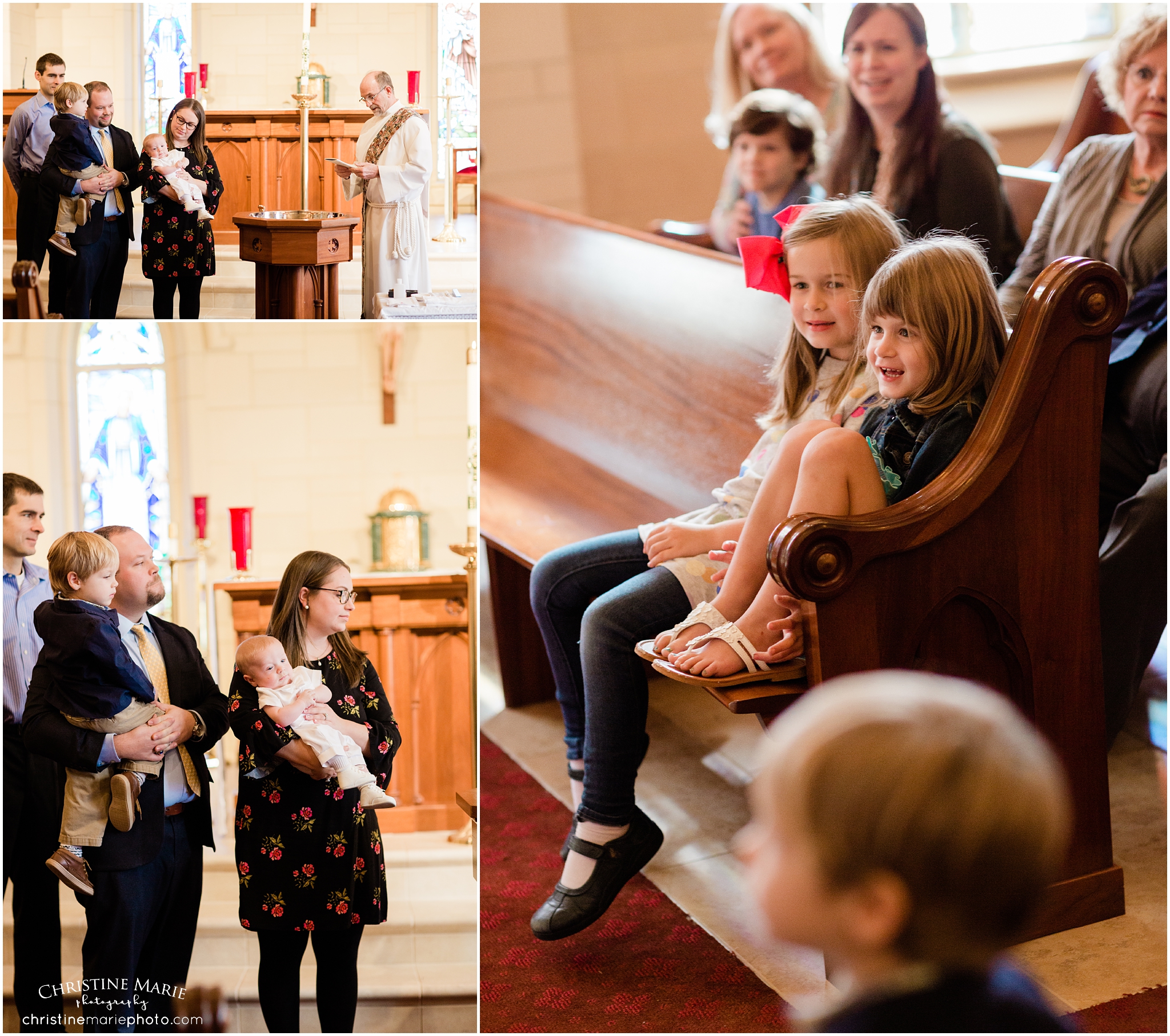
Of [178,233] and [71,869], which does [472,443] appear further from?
[71,869]

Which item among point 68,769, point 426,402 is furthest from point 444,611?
point 68,769

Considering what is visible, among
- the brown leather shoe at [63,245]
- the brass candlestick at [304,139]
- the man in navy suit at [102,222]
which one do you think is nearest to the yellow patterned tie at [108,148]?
the man in navy suit at [102,222]

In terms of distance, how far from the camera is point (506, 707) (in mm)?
3072

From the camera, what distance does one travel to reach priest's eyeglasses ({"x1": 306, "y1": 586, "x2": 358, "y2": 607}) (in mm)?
1956

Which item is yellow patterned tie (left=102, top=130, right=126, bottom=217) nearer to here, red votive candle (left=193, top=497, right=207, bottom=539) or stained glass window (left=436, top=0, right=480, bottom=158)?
red votive candle (left=193, top=497, right=207, bottom=539)

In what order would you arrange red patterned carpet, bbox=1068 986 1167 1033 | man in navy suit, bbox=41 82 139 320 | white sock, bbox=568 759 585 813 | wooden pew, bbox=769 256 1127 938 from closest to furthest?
wooden pew, bbox=769 256 1127 938 → red patterned carpet, bbox=1068 986 1167 1033 → man in navy suit, bbox=41 82 139 320 → white sock, bbox=568 759 585 813

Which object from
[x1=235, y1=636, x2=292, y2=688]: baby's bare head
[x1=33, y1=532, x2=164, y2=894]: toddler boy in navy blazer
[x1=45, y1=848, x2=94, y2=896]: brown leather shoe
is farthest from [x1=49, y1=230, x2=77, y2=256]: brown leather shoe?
[x1=45, y1=848, x2=94, y2=896]: brown leather shoe

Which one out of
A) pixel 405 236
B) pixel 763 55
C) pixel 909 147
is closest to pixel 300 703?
pixel 405 236

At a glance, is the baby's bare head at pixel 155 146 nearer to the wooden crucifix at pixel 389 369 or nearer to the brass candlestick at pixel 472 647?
the wooden crucifix at pixel 389 369

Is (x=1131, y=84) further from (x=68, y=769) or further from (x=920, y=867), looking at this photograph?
(x=68, y=769)

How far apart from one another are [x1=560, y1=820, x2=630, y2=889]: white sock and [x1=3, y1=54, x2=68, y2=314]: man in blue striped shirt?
1270 millimetres

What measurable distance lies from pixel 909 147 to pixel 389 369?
1.71 meters

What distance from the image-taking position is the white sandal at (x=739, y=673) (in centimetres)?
167

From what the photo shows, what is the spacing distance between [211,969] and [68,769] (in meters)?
0.41
